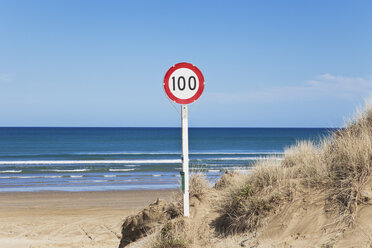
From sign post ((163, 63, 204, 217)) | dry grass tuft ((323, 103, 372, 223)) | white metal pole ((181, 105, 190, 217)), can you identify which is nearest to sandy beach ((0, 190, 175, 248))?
white metal pole ((181, 105, 190, 217))

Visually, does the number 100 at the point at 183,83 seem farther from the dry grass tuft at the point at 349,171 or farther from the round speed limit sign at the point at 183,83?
the dry grass tuft at the point at 349,171

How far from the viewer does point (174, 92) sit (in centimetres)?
Result: 629

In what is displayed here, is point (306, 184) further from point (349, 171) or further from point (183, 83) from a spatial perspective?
point (183, 83)

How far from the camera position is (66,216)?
13141 millimetres

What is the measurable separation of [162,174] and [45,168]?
836 centimetres

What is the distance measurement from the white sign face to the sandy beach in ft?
12.5

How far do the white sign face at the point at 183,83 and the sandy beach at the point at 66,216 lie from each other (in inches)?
150

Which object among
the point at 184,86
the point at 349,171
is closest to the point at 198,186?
the point at 184,86

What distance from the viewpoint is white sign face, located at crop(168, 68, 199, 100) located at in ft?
20.5

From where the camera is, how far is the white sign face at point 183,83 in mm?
6262

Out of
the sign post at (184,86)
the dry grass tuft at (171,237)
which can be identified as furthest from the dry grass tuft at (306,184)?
the sign post at (184,86)

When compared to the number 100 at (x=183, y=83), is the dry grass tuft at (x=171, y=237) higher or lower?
lower

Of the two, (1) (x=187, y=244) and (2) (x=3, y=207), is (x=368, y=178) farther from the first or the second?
(2) (x=3, y=207)

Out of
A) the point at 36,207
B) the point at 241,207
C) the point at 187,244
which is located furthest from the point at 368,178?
the point at 36,207
